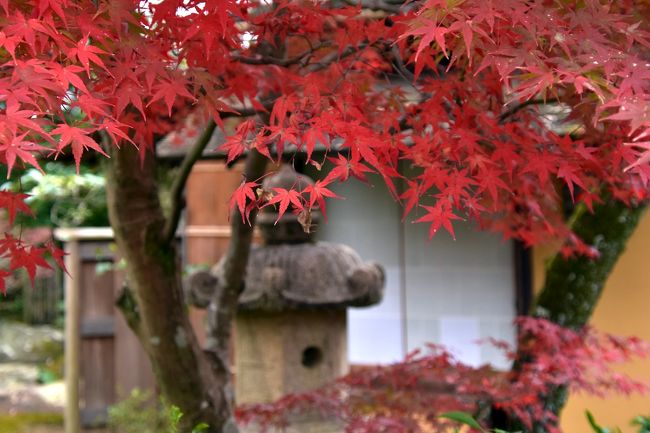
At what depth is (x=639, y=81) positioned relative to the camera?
160 cm

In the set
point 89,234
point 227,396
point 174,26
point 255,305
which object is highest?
point 174,26

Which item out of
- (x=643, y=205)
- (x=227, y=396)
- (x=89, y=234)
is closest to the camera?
(x=227, y=396)

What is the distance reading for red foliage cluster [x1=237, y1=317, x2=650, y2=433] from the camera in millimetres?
3469

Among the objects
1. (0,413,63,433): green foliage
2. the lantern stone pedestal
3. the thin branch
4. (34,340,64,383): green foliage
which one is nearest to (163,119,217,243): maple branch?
the thin branch

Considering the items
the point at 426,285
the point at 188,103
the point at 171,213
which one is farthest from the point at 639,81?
the point at 426,285

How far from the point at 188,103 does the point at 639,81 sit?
2.89m

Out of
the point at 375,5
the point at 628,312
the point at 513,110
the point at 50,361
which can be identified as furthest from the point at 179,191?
the point at 50,361

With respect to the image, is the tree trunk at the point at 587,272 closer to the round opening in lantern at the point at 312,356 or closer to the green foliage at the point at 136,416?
the round opening in lantern at the point at 312,356

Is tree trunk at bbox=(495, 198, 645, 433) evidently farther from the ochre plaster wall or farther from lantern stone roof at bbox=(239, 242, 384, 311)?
the ochre plaster wall

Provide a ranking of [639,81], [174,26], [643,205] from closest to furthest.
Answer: [639,81], [174,26], [643,205]

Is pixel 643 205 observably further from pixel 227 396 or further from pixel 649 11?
pixel 227 396

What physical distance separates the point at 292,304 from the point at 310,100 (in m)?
1.95

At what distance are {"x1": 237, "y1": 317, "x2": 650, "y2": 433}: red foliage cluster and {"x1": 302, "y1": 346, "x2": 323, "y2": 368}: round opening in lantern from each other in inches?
16.4

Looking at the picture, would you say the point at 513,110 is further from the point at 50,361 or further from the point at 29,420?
the point at 50,361
